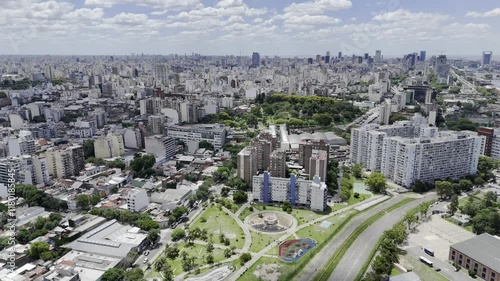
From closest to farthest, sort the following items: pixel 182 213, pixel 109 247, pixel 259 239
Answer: pixel 109 247 → pixel 259 239 → pixel 182 213

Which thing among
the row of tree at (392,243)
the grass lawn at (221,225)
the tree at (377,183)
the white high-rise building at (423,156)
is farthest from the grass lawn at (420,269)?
the white high-rise building at (423,156)

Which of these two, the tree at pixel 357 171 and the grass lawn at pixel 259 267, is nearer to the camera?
the grass lawn at pixel 259 267

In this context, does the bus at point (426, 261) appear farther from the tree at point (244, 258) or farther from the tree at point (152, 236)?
the tree at point (152, 236)

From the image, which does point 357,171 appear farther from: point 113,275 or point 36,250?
point 36,250

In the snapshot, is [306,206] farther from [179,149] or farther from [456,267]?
[179,149]

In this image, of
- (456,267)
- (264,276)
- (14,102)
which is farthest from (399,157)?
(14,102)

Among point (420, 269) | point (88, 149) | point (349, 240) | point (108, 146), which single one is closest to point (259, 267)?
point (349, 240)

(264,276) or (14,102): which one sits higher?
(14,102)
